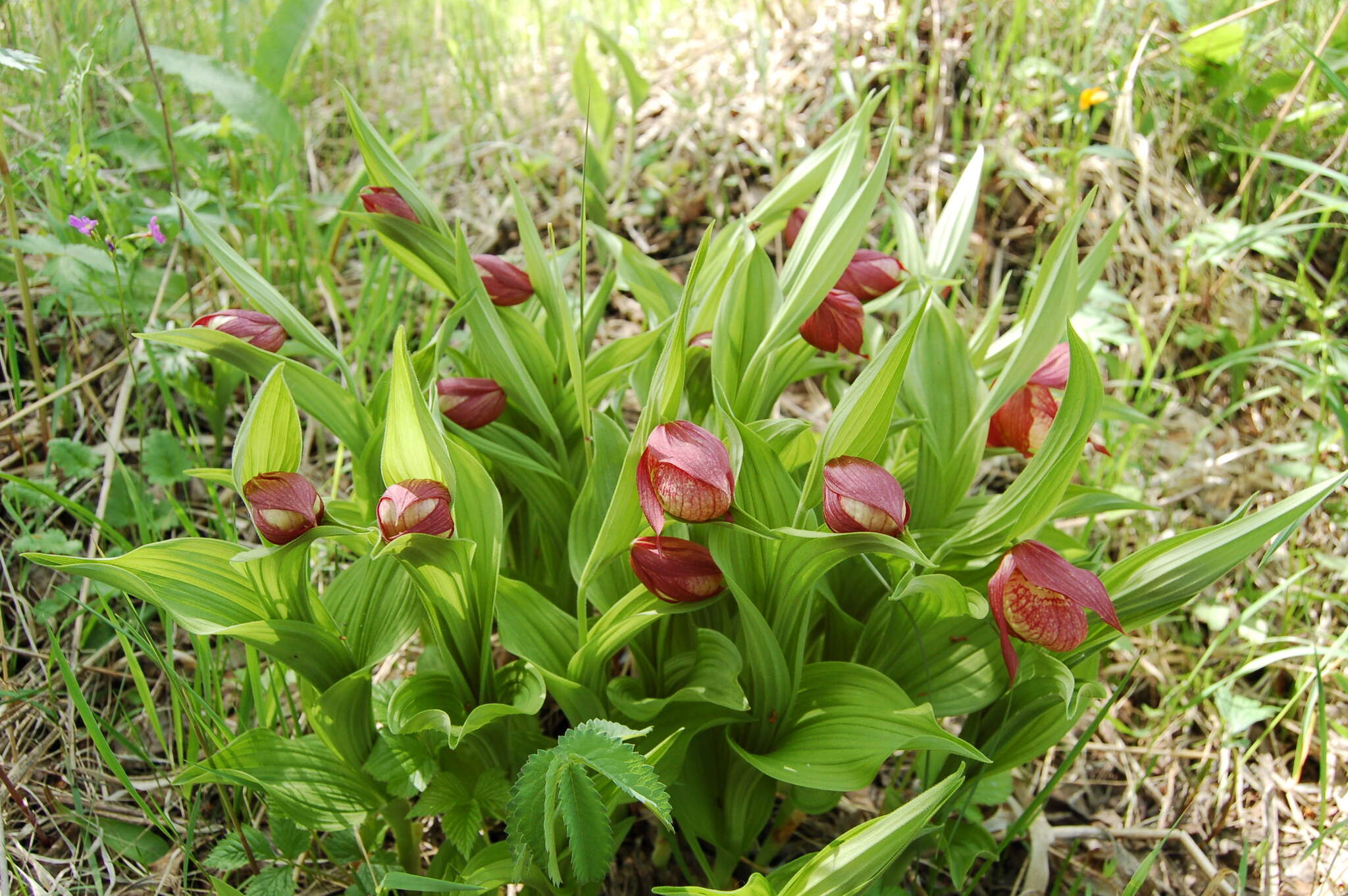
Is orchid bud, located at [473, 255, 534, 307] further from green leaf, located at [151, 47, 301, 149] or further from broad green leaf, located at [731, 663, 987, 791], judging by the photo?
green leaf, located at [151, 47, 301, 149]

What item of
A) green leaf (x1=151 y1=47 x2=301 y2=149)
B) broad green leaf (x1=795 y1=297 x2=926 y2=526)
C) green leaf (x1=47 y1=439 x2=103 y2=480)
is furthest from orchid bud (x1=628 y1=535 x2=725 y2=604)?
green leaf (x1=151 y1=47 x2=301 y2=149)

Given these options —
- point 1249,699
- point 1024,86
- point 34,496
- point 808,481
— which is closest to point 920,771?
point 808,481

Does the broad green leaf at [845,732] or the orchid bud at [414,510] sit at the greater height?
the orchid bud at [414,510]

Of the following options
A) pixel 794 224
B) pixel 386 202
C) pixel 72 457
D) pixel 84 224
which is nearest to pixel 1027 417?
pixel 794 224

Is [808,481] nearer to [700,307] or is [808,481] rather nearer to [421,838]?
[700,307]

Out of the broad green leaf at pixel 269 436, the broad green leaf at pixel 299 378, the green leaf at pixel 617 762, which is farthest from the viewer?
the broad green leaf at pixel 299 378

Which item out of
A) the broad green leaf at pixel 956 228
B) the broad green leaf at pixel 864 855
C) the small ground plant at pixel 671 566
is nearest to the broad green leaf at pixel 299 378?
the small ground plant at pixel 671 566

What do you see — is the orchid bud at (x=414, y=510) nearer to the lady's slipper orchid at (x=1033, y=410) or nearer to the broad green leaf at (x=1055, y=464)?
the broad green leaf at (x=1055, y=464)
